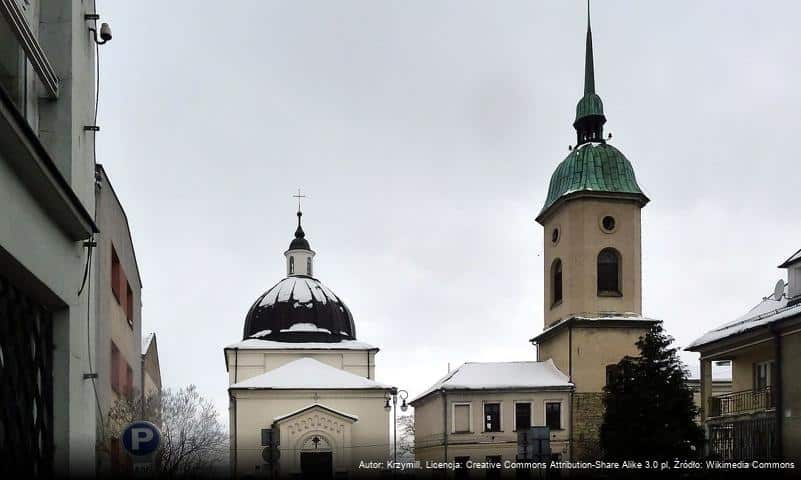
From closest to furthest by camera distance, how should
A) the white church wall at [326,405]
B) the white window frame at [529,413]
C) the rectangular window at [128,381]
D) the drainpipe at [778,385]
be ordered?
the rectangular window at [128,381]
the drainpipe at [778,385]
the white window frame at [529,413]
the white church wall at [326,405]

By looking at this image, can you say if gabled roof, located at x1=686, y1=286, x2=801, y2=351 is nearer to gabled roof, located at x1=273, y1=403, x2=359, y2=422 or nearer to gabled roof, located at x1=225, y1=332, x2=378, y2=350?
gabled roof, located at x1=273, y1=403, x2=359, y2=422

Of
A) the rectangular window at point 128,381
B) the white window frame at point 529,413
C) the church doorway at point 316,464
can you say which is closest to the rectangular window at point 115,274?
the rectangular window at point 128,381

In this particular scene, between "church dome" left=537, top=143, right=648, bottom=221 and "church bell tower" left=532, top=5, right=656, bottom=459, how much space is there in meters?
0.05

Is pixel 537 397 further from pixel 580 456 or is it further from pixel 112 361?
pixel 112 361

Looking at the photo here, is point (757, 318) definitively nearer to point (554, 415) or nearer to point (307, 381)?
point (554, 415)

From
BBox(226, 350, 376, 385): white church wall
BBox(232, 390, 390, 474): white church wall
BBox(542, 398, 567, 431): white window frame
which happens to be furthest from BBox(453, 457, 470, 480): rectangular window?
BBox(226, 350, 376, 385): white church wall

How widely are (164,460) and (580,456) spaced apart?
24.7 metres

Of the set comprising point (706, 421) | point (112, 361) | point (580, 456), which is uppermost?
point (112, 361)

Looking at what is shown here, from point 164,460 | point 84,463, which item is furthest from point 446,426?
point 84,463

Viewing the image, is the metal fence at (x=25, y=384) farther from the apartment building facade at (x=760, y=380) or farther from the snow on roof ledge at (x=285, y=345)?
the snow on roof ledge at (x=285, y=345)

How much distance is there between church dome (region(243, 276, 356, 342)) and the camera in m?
56.0

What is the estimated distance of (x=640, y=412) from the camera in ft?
98.8

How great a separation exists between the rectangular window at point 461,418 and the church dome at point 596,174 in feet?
36.8

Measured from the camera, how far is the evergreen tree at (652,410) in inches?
1150
